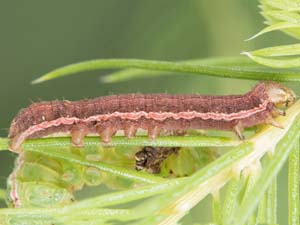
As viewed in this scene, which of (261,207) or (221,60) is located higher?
(221,60)

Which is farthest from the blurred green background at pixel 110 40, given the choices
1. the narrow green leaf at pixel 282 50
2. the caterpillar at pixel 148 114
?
the narrow green leaf at pixel 282 50

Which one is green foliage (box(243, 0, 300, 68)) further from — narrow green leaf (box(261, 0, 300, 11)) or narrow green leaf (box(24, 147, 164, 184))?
narrow green leaf (box(24, 147, 164, 184))

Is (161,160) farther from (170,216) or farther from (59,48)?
(59,48)

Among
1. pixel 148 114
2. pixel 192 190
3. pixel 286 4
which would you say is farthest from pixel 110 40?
pixel 192 190

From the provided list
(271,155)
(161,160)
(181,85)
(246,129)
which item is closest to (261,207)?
(271,155)

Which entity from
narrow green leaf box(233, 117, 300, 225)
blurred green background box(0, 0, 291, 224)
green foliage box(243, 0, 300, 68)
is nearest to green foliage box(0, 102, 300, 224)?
narrow green leaf box(233, 117, 300, 225)

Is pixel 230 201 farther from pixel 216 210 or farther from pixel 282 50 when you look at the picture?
pixel 282 50

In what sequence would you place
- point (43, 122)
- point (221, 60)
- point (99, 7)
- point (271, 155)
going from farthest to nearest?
1. point (99, 7)
2. point (221, 60)
3. point (43, 122)
4. point (271, 155)
